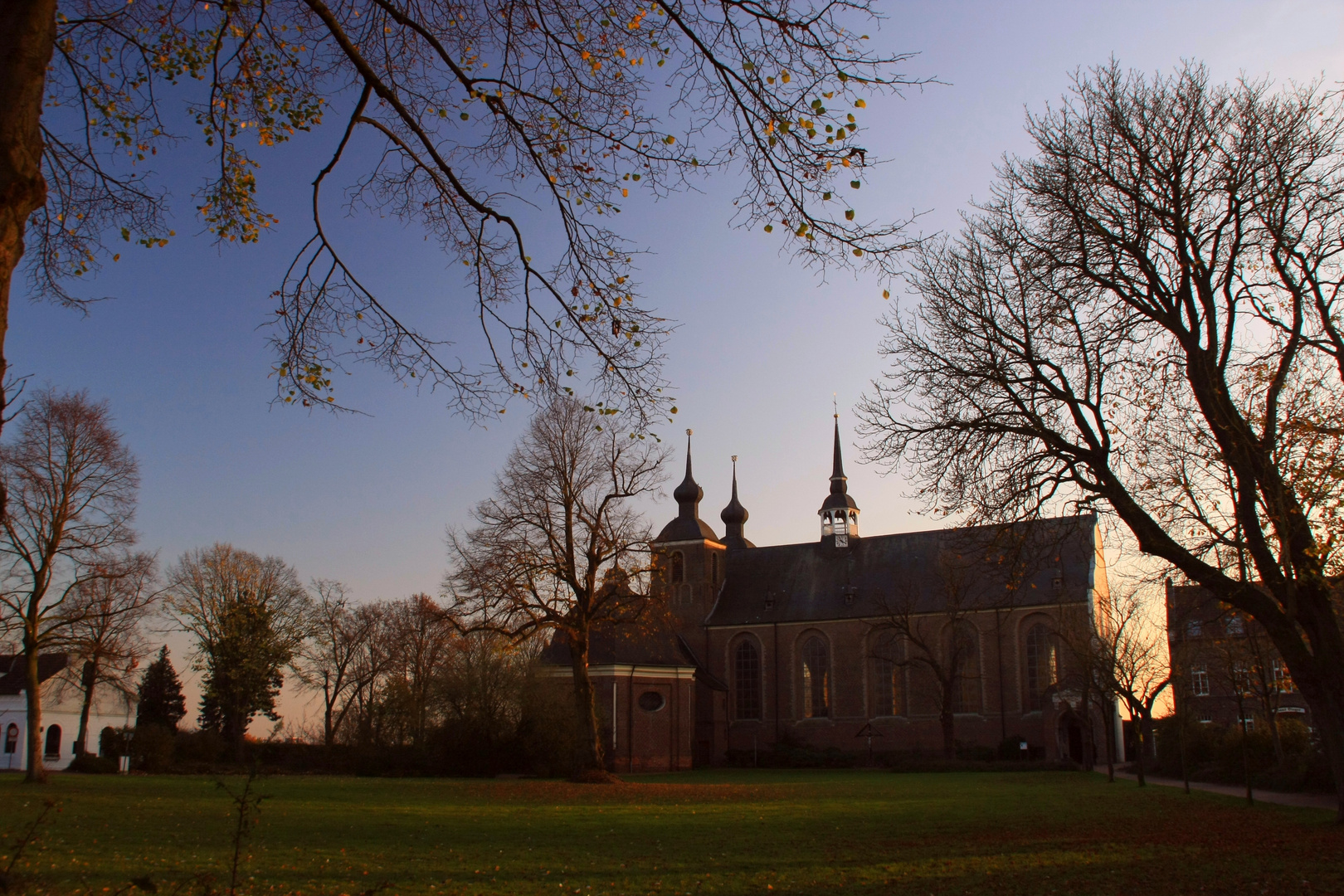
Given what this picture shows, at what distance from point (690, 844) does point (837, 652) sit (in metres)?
39.9

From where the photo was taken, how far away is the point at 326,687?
167 ft

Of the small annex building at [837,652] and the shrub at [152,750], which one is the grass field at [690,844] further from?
the small annex building at [837,652]

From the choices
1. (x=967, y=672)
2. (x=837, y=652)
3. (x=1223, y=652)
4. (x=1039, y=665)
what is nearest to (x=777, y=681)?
(x=837, y=652)

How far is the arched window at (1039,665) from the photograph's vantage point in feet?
148

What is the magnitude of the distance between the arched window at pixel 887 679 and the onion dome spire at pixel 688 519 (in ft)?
38.5

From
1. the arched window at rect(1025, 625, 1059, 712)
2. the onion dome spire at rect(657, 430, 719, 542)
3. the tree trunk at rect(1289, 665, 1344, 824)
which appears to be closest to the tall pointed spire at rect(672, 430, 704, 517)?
the onion dome spire at rect(657, 430, 719, 542)

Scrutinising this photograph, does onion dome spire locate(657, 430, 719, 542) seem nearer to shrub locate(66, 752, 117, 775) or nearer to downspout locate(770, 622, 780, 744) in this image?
downspout locate(770, 622, 780, 744)

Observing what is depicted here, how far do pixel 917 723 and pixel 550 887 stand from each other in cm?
4222

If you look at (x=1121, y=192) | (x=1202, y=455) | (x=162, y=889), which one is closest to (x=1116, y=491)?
(x=1202, y=455)

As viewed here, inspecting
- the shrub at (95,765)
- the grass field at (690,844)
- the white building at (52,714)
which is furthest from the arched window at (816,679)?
the white building at (52,714)

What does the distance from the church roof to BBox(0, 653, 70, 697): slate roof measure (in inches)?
1284

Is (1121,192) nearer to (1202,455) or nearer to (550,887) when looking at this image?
(1202,455)

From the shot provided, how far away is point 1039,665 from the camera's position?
45.6 metres

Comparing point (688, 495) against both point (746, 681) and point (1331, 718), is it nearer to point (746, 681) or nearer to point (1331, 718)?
point (746, 681)
